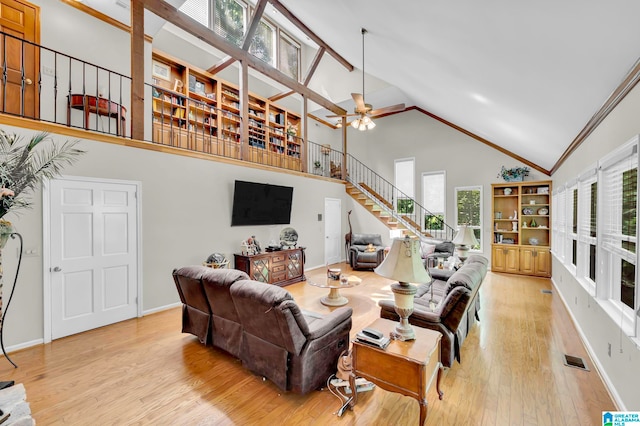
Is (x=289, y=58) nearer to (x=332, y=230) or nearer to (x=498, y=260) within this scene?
(x=332, y=230)

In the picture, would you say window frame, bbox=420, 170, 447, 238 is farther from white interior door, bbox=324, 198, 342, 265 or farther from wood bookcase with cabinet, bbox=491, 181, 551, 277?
white interior door, bbox=324, 198, 342, 265

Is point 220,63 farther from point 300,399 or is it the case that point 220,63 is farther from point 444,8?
point 300,399

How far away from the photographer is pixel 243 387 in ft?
8.14

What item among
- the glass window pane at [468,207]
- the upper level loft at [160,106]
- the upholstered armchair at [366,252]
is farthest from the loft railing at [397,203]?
the upholstered armchair at [366,252]

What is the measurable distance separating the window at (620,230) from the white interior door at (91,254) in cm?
546

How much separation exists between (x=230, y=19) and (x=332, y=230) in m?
6.18

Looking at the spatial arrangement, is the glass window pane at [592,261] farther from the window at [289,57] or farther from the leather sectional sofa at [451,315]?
the window at [289,57]

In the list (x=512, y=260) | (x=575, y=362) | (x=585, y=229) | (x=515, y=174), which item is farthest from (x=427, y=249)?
(x=575, y=362)

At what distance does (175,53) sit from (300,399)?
7299 mm

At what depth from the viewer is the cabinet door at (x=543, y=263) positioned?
6.43m

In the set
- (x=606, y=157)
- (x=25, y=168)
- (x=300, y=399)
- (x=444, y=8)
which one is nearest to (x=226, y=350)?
(x=300, y=399)

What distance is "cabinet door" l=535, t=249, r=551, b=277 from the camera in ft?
21.1

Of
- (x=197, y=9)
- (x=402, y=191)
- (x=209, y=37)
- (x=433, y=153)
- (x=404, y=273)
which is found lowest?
(x=404, y=273)

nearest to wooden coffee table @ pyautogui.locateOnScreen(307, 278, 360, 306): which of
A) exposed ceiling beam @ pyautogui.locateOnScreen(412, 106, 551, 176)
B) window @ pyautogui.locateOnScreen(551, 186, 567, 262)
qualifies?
window @ pyautogui.locateOnScreen(551, 186, 567, 262)
